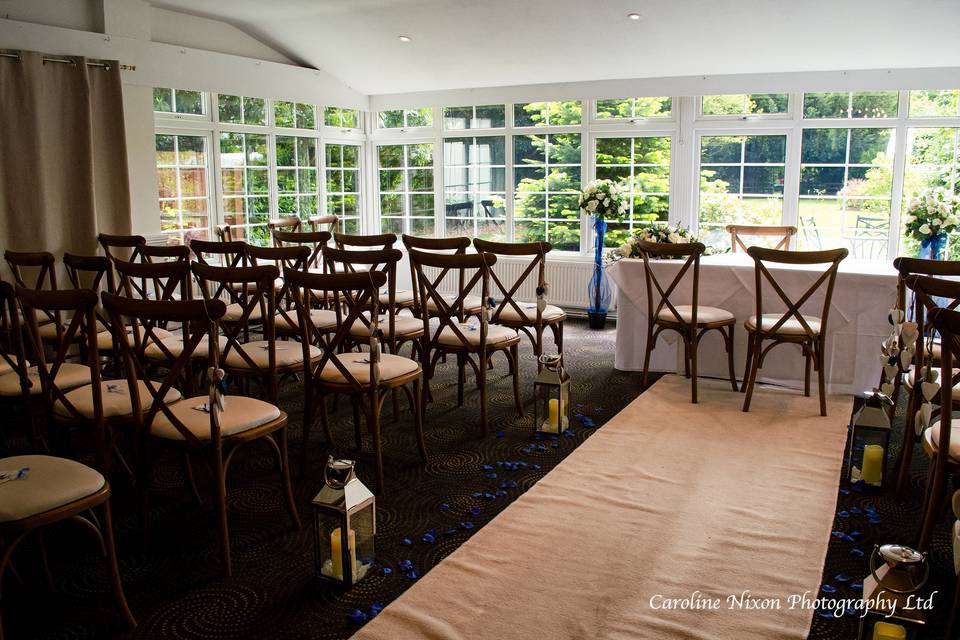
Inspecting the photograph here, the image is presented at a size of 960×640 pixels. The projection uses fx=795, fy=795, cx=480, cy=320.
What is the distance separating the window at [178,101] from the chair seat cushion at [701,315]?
454 centimetres

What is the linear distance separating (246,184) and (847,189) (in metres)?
5.59

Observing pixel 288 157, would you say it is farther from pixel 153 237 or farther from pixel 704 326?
pixel 704 326

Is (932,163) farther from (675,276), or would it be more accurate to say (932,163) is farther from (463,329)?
(463,329)

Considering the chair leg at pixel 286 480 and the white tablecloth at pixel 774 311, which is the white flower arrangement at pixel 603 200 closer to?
the white tablecloth at pixel 774 311

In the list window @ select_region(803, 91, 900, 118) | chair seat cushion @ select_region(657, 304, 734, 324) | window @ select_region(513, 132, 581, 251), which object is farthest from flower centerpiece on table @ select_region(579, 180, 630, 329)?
chair seat cushion @ select_region(657, 304, 734, 324)

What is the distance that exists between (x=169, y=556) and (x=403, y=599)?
0.99m

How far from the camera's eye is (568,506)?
341 centimetres

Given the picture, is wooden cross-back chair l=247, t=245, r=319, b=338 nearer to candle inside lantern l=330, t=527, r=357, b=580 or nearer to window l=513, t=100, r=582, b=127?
candle inside lantern l=330, t=527, r=357, b=580

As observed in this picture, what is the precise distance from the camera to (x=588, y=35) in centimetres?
683

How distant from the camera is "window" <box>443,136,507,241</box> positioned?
8.84 metres

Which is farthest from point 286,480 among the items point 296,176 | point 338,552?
point 296,176

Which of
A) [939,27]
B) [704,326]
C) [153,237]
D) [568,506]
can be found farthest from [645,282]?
[153,237]

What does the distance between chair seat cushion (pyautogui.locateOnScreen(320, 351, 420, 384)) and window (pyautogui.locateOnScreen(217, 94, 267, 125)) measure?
4359 millimetres

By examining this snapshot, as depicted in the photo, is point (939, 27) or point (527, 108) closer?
point (939, 27)
